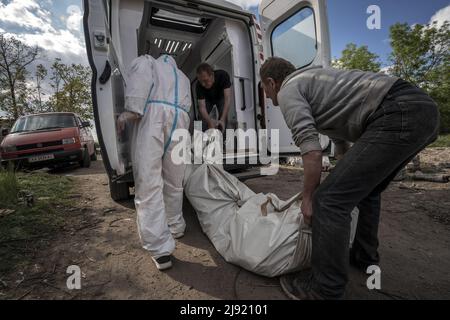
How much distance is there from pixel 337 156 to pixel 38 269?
2.41m

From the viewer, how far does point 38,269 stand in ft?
6.06

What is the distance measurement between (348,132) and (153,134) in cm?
135

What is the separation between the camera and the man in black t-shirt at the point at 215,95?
3.71 m

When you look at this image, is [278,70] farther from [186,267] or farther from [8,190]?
[8,190]

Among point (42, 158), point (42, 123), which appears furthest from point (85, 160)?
point (42, 123)

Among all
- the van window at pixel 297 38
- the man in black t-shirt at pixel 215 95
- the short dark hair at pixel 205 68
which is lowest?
the man in black t-shirt at pixel 215 95

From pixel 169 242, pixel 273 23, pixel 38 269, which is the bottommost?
pixel 38 269

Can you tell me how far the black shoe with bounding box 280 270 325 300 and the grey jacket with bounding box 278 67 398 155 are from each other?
81 centimetres

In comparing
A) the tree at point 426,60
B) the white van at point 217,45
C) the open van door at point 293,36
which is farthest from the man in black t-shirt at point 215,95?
the tree at point 426,60

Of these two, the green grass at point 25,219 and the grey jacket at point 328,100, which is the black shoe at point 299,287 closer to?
the grey jacket at point 328,100

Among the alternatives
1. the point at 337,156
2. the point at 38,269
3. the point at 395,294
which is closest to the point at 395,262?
the point at 395,294

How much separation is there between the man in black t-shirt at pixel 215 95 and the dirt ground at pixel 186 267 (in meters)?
1.48

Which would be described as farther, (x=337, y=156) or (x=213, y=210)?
(x=213, y=210)
